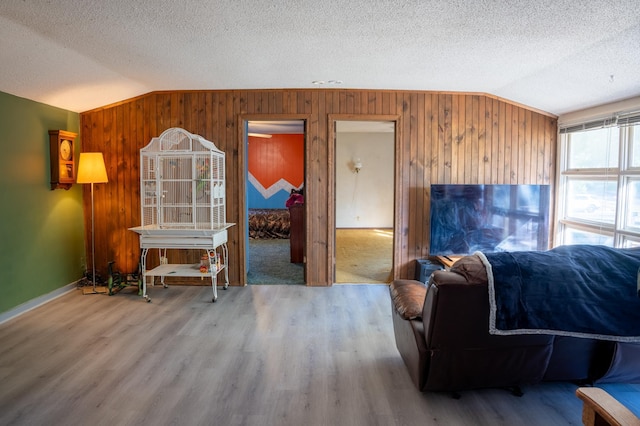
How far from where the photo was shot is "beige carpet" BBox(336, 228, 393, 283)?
5266 mm

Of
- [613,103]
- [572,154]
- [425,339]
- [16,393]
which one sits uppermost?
[613,103]

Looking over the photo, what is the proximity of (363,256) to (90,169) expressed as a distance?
13.7 feet

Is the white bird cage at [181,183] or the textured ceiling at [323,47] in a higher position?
the textured ceiling at [323,47]

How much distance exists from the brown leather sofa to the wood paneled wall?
2561 mm

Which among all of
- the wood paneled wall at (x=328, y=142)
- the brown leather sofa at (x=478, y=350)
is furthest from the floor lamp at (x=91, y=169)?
the brown leather sofa at (x=478, y=350)

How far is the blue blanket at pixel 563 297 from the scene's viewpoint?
2012 millimetres

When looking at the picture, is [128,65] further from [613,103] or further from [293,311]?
[613,103]

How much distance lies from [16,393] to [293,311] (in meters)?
2.24

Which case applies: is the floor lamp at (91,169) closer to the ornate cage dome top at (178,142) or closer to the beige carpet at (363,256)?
the ornate cage dome top at (178,142)

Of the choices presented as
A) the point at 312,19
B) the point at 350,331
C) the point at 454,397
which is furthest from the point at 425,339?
the point at 312,19

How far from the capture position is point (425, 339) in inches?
86.0

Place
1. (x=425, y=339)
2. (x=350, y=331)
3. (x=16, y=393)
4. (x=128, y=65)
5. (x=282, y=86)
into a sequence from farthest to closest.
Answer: (x=282, y=86), (x=128, y=65), (x=350, y=331), (x=16, y=393), (x=425, y=339)

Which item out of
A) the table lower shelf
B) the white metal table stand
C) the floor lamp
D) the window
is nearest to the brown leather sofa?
the window

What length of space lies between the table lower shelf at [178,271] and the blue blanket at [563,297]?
3145 millimetres
